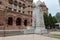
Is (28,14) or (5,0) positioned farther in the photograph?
(28,14)

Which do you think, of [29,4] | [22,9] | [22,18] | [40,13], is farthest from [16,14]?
[40,13]

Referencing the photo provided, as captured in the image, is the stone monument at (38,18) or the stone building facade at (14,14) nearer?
the stone monument at (38,18)

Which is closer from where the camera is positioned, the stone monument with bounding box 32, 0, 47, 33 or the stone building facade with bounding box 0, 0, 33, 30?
the stone monument with bounding box 32, 0, 47, 33

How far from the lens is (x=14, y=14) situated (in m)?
44.7

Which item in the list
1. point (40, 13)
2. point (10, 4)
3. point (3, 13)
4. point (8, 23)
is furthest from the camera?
point (10, 4)

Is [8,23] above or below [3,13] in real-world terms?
below

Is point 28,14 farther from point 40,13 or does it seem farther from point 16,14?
point 40,13

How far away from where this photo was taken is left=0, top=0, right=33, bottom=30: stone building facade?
4125cm

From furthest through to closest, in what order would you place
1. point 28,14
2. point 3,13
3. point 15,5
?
point 28,14, point 15,5, point 3,13

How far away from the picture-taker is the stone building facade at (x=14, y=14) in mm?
41250

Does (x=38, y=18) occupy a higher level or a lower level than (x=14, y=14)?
lower

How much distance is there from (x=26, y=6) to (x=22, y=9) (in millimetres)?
2468

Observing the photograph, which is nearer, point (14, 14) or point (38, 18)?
point (38, 18)

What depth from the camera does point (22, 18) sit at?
48.7 metres
